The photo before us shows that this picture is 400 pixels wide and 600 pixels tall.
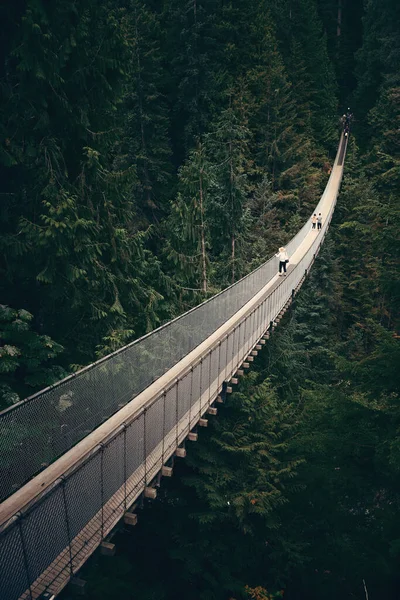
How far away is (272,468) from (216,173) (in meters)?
13.7

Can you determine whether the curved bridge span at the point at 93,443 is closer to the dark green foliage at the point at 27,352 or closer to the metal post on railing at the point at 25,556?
the metal post on railing at the point at 25,556

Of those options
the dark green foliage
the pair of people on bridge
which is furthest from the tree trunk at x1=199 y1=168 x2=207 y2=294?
the dark green foliage

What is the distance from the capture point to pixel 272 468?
1291cm

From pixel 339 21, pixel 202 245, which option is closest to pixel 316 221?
pixel 202 245

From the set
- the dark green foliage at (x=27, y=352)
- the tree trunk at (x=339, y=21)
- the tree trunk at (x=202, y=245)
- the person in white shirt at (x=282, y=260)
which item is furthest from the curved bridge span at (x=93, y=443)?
A: the tree trunk at (x=339, y=21)

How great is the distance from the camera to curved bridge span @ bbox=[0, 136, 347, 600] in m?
5.07

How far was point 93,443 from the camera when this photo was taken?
6469 millimetres

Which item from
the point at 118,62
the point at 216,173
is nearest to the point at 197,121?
the point at 216,173

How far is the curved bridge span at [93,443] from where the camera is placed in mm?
5070

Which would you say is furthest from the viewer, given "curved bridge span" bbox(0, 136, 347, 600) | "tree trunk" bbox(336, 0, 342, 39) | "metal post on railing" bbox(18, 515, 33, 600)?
"tree trunk" bbox(336, 0, 342, 39)

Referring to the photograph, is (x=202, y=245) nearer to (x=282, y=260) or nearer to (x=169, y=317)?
(x=282, y=260)

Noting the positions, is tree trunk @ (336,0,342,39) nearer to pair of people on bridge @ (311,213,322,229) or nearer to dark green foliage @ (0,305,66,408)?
pair of people on bridge @ (311,213,322,229)

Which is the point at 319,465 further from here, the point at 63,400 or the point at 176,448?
the point at 63,400

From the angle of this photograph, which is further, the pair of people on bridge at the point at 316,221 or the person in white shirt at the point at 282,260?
the pair of people on bridge at the point at 316,221
